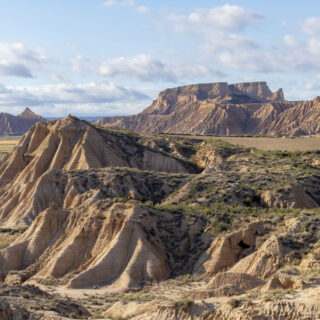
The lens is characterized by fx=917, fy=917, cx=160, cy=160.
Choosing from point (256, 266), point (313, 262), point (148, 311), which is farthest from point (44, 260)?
point (148, 311)

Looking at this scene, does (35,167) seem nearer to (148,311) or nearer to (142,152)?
(142,152)

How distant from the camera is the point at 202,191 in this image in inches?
2793

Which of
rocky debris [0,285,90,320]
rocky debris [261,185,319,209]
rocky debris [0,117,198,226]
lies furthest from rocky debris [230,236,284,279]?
rocky debris [0,117,198,226]

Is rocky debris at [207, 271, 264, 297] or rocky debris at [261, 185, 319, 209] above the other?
rocky debris at [261, 185, 319, 209]

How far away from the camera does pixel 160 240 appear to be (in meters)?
57.4

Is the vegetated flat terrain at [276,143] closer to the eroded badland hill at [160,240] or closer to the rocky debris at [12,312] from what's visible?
the eroded badland hill at [160,240]

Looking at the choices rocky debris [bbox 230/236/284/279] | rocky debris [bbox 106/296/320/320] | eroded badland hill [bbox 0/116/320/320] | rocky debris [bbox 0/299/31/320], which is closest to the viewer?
rocky debris [bbox 106/296/320/320]

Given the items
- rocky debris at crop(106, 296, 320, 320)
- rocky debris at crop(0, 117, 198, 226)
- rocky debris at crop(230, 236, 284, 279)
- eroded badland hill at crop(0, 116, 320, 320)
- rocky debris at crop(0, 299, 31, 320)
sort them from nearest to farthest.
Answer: rocky debris at crop(106, 296, 320, 320) < rocky debris at crop(0, 299, 31, 320) < eroded badland hill at crop(0, 116, 320, 320) < rocky debris at crop(230, 236, 284, 279) < rocky debris at crop(0, 117, 198, 226)

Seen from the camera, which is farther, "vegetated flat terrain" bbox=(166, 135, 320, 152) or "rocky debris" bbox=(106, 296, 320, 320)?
"vegetated flat terrain" bbox=(166, 135, 320, 152)

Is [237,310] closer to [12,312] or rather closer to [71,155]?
[12,312]

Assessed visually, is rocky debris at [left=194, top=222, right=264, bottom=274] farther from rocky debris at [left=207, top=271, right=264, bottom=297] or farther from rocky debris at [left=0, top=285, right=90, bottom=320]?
rocky debris at [left=0, top=285, right=90, bottom=320]

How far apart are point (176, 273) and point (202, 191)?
16310mm

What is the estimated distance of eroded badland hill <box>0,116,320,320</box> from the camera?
3747cm

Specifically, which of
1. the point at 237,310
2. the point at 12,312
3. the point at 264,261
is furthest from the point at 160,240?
the point at 237,310
